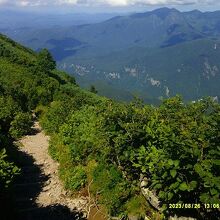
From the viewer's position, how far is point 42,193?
64.1 feet

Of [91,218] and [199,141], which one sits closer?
[199,141]

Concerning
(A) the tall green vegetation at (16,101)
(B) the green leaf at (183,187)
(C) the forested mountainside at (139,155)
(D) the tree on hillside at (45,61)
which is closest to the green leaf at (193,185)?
(C) the forested mountainside at (139,155)

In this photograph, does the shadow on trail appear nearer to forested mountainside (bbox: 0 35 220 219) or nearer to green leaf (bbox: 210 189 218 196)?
forested mountainside (bbox: 0 35 220 219)

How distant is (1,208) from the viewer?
1525cm

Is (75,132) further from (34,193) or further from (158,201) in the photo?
(158,201)

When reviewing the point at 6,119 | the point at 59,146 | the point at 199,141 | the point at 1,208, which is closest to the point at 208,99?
the point at 199,141

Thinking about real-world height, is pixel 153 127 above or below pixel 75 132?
above

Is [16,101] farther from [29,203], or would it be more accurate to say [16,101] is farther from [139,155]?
[139,155]

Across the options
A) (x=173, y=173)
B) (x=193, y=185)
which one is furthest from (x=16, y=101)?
(x=193, y=185)

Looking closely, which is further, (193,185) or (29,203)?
(29,203)

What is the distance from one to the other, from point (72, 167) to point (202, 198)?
11596 millimetres

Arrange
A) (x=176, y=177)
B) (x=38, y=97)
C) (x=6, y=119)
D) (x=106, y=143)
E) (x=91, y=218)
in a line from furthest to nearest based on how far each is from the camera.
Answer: (x=38, y=97) < (x=6, y=119) < (x=106, y=143) < (x=91, y=218) < (x=176, y=177)

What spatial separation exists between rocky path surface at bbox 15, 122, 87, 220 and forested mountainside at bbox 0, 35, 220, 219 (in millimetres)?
656

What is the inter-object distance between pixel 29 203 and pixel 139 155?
6.98 m
